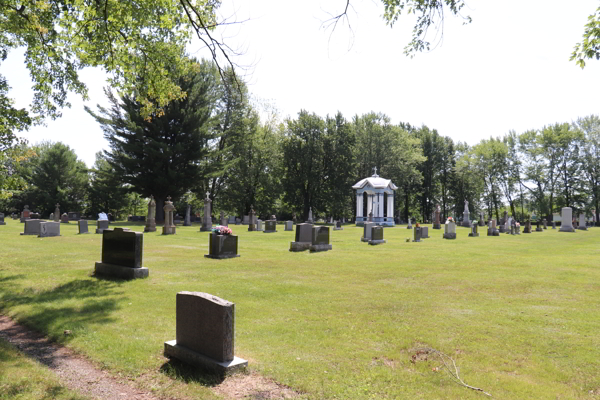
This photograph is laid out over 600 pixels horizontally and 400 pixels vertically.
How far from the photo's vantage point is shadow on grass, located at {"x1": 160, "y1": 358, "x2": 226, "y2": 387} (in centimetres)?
413

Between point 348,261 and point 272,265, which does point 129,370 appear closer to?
point 272,265

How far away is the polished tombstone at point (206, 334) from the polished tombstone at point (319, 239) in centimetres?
1110

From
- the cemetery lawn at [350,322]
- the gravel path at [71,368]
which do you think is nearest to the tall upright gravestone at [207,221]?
the cemetery lawn at [350,322]

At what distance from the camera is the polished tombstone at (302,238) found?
51.6ft

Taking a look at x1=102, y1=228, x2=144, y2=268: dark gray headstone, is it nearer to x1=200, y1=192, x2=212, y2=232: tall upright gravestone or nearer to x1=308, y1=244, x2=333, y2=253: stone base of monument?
x1=308, y1=244, x2=333, y2=253: stone base of monument

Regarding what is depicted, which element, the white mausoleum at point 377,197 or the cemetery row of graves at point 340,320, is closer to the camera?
the cemetery row of graves at point 340,320

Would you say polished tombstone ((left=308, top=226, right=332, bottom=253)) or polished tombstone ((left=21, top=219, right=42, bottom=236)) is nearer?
polished tombstone ((left=308, top=226, right=332, bottom=253))

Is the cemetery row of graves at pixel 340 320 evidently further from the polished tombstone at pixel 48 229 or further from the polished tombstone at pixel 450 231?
the polished tombstone at pixel 450 231

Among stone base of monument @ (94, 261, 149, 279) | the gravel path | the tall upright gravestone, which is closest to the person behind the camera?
the gravel path

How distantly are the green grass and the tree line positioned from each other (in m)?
33.1

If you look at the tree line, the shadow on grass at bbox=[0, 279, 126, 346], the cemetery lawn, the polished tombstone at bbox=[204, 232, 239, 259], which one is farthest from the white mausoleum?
the shadow on grass at bbox=[0, 279, 126, 346]

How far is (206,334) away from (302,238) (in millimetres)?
11512

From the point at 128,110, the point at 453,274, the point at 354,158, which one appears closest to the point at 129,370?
the point at 453,274

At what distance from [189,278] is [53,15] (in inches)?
330
